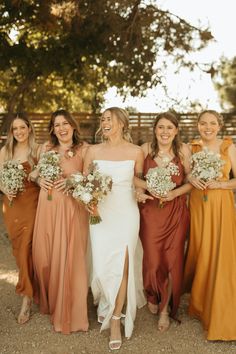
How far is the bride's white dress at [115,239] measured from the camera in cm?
495

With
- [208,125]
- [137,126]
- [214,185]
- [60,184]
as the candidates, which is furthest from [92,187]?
[137,126]

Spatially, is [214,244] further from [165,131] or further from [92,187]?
[92,187]

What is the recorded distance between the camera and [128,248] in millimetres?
4977

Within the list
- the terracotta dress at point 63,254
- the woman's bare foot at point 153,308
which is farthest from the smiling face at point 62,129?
the woman's bare foot at point 153,308

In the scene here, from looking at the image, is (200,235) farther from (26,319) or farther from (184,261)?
(26,319)

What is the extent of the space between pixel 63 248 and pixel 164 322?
1.47 m

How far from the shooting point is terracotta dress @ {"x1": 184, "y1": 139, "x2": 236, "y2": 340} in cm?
484

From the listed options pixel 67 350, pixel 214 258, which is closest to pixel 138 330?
pixel 67 350

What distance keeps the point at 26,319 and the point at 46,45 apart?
487 inches

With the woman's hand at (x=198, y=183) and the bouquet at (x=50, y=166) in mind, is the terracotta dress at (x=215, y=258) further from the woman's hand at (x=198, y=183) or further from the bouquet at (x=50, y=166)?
the bouquet at (x=50, y=166)

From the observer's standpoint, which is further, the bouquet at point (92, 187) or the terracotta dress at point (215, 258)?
the terracotta dress at point (215, 258)

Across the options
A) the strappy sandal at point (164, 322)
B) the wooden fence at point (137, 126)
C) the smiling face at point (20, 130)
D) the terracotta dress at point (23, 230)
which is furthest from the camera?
the wooden fence at point (137, 126)

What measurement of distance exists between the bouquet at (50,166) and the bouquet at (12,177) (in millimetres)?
299

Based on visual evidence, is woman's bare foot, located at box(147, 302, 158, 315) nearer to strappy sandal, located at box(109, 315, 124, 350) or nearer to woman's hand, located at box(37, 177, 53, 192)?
strappy sandal, located at box(109, 315, 124, 350)
